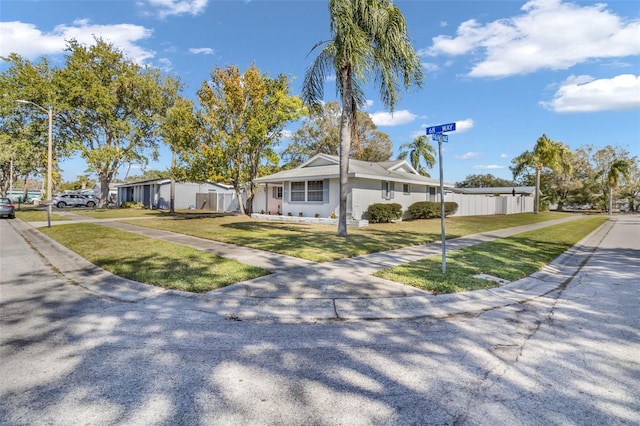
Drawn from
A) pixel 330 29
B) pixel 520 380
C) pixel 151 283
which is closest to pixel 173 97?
pixel 330 29

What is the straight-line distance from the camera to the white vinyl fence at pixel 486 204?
28.9 meters

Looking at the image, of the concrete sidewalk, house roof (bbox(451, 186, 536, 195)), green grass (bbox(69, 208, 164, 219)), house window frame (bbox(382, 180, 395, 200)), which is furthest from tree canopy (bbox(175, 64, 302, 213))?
house roof (bbox(451, 186, 536, 195))

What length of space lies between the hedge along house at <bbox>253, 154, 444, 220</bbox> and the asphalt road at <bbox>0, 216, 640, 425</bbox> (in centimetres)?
1385

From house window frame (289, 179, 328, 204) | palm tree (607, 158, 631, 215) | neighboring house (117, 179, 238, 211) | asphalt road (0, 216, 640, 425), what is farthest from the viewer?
palm tree (607, 158, 631, 215)

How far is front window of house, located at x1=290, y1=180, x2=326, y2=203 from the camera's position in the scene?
20125 millimetres

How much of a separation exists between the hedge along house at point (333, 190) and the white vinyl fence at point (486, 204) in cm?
412

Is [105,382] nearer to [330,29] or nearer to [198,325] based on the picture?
[198,325]

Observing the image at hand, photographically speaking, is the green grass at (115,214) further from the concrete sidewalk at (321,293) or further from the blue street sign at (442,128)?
the blue street sign at (442,128)

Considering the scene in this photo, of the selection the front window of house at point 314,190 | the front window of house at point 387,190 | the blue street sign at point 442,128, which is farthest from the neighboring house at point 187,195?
the blue street sign at point 442,128

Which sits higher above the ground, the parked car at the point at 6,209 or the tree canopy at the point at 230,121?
the tree canopy at the point at 230,121

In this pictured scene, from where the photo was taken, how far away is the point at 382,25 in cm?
1149

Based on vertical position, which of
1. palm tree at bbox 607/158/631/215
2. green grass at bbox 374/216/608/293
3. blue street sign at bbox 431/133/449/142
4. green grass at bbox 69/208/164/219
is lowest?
green grass at bbox 374/216/608/293

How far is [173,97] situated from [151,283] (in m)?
33.4

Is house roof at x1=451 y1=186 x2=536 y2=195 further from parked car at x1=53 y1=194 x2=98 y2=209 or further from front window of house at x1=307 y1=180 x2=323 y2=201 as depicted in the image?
parked car at x1=53 y1=194 x2=98 y2=209
